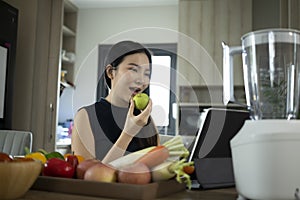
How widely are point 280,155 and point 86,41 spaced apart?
388 cm

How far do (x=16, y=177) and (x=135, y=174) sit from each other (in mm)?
220

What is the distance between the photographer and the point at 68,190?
0.75 m

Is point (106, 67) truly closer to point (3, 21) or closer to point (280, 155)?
point (280, 155)

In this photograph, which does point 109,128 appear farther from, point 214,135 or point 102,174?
point 102,174

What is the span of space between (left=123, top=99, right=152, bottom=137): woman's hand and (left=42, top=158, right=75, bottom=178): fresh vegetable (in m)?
0.33

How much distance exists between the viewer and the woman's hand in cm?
111

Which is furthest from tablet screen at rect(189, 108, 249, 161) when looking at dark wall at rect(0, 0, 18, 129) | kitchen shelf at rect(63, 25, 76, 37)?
kitchen shelf at rect(63, 25, 76, 37)

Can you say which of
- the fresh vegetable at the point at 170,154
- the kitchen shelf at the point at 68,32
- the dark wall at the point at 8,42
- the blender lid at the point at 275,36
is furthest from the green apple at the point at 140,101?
the kitchen shelf at the point at 68,32

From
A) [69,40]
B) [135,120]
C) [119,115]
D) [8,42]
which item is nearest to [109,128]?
[119,115]

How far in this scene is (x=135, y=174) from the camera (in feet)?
2.37

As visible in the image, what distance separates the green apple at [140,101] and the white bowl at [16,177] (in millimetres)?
456

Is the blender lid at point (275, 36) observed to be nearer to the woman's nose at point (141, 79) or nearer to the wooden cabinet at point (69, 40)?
the woman's nose at point (141, 79)

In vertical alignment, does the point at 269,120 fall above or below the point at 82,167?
above

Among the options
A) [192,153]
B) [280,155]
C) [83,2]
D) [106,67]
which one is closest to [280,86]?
[280,155]
